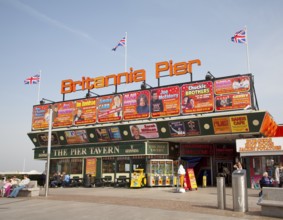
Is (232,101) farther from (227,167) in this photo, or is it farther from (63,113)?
(63,113)

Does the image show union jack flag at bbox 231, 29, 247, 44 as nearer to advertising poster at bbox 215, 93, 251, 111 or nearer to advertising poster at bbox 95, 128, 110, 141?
advertising poster at bbox 215, 93, 251, 111

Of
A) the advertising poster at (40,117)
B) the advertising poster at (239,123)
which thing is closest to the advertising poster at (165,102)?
the advertising poster at (239,123)

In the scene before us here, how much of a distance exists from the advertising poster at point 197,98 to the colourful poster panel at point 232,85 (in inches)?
24.4

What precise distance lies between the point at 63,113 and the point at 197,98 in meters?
15.9

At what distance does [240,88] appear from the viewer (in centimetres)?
2725

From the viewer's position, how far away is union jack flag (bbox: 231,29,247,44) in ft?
98.1

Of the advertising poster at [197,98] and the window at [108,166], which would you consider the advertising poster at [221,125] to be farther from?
the window at [108,166]

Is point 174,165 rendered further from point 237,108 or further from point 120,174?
point 237,108

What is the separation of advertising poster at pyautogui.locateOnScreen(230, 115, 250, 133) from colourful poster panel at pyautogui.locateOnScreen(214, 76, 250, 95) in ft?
7.45

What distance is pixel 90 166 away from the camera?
116 ft

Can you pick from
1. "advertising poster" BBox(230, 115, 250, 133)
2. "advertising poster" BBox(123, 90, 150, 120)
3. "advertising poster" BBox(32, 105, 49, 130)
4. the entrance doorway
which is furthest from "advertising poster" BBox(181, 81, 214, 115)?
"advertising poster" BBox(32, 105, 49, 130)

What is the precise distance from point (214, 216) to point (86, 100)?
25.1 meters

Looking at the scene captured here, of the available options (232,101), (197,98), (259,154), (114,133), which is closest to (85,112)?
(114,133)

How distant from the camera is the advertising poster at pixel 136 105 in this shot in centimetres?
3149
